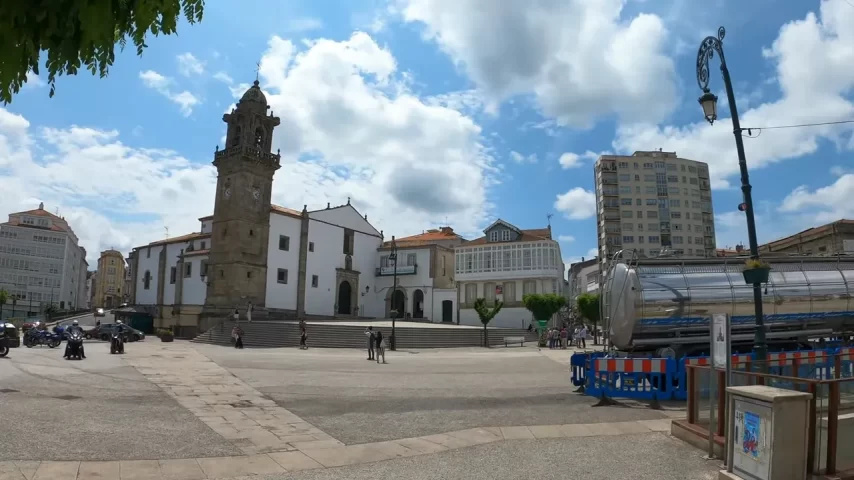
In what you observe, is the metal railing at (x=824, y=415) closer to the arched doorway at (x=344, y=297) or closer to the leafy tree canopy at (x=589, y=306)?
the leafy tree canopy at (x=589, y=306)

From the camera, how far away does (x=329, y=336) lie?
118 ft

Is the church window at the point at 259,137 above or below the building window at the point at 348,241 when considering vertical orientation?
above

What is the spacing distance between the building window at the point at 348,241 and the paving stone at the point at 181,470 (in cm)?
4956

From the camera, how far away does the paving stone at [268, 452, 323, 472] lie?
7.02 m

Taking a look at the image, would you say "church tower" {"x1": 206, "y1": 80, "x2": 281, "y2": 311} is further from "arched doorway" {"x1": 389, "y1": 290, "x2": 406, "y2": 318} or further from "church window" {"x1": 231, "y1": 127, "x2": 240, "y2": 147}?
"arched doorway" {"x1": 389, "y1": 290, "x2": 406, "y2": 318}

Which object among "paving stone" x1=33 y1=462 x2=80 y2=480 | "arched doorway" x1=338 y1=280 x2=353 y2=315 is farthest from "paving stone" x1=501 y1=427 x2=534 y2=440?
"arched doorway" x1=338 y1=280 x2=353 y2=315

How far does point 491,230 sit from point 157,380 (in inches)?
1623

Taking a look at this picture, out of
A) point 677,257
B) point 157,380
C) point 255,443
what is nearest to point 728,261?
point 677,257

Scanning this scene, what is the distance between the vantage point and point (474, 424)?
9.71 m

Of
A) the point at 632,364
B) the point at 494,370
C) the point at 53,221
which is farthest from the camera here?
the point at 53,221

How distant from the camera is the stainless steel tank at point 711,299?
15.0 metres

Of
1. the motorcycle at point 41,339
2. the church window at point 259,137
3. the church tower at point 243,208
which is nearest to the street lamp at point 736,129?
the motorcycle at point 41,339

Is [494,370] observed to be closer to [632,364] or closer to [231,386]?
[632,364]

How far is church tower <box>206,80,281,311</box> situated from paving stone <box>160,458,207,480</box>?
3797 cm
